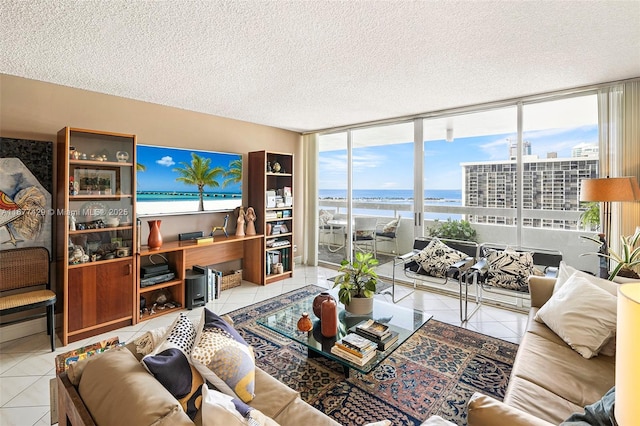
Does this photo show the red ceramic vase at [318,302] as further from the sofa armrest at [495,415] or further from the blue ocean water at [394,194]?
the blue ocean water at [394,194]

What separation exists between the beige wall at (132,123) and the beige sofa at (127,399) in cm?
273

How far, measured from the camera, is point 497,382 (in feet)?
7.33

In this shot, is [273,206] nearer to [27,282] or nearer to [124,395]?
[27,282]

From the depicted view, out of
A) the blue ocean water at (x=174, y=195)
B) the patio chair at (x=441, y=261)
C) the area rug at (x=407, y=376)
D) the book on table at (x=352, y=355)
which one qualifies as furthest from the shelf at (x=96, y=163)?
the patio chair at (x=441, y=261)

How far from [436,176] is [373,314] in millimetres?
2496

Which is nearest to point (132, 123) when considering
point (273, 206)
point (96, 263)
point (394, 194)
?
point (96, 263)

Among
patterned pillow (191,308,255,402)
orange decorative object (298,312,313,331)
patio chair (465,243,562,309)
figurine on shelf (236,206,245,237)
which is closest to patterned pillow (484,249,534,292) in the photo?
patio chair (465,243,562,309)

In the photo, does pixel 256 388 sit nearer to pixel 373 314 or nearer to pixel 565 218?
pixel 373 314

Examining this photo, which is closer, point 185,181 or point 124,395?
point 124,395

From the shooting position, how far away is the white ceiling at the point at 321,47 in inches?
72.5

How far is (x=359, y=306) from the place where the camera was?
8.32ft

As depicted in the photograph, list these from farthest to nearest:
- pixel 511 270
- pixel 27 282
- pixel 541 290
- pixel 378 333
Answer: pixel 511 270
pixel 27 282
pixel 541 290
pixel 378 333

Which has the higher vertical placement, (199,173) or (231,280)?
(199,173)

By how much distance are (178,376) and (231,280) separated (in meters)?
3.27
